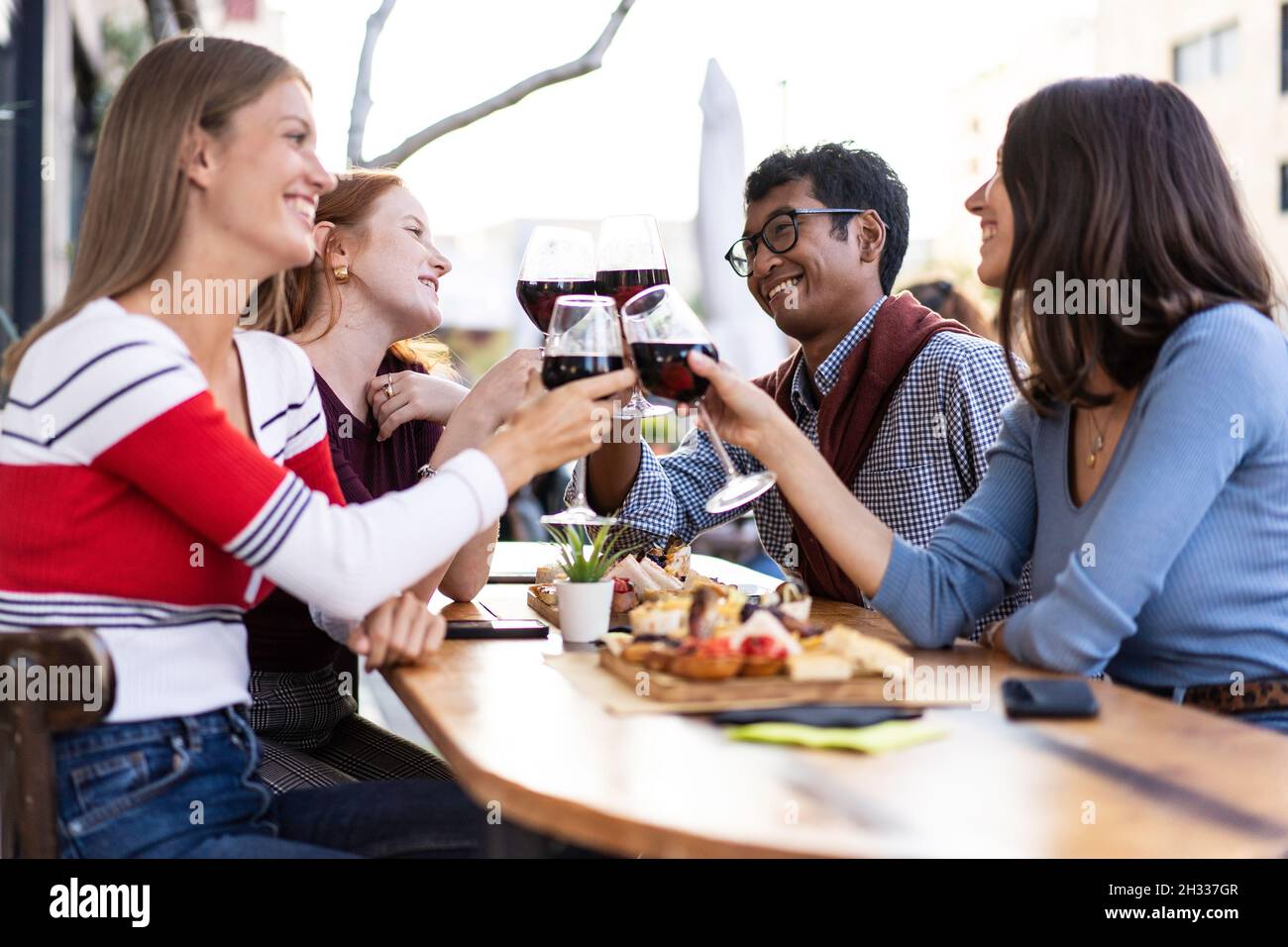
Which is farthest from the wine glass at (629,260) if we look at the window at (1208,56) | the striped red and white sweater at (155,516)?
the window at (1208,56)

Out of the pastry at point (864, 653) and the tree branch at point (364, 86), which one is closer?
the pastry at point (864, 653)

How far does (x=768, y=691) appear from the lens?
166cm

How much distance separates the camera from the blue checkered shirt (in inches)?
121

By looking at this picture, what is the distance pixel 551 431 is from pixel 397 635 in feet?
1.23

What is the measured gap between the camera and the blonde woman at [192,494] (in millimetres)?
1697

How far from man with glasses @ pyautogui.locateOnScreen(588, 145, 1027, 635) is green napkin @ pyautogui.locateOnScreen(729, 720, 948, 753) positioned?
144 centimetres

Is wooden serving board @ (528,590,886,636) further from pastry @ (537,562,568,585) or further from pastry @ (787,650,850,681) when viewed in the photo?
pastry @ (787,650,850,681)

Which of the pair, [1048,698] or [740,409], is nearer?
[1048,698]

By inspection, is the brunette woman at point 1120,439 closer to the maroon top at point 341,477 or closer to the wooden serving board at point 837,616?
the wooden serving board at point 837,616

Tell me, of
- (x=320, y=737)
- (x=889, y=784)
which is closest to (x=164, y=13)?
(x=320, y=737)

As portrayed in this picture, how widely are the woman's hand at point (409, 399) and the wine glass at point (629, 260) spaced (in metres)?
0.59

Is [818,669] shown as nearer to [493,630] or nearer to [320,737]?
[493,630]

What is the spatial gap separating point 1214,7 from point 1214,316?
26.8m
